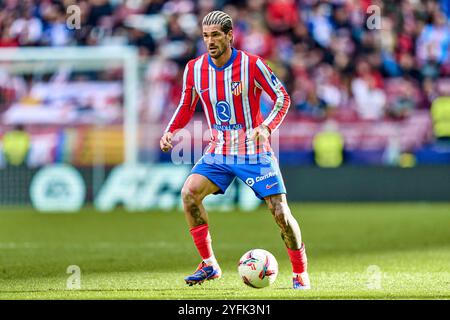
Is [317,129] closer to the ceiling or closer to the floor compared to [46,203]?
closer to the ceiling

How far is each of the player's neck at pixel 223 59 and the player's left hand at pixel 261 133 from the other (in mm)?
622

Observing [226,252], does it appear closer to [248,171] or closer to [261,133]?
[248,171]

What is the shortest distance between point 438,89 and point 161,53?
536cm

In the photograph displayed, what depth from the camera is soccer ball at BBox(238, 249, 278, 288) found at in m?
7.50

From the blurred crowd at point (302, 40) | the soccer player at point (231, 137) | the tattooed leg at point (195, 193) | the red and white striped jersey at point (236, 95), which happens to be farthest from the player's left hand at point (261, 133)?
the blurred crowd at point (302, 40)

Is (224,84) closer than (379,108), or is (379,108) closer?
(224,84)

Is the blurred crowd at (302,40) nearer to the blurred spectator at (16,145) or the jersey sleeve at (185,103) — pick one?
the blurred spectator at (16,145)

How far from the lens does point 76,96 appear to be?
1842 centimetres

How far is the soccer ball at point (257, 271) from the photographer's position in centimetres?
750

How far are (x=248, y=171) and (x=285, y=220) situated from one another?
1.50 feet

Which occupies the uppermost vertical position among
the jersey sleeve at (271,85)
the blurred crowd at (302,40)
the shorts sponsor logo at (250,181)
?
the blurred crowd at (302,40)
